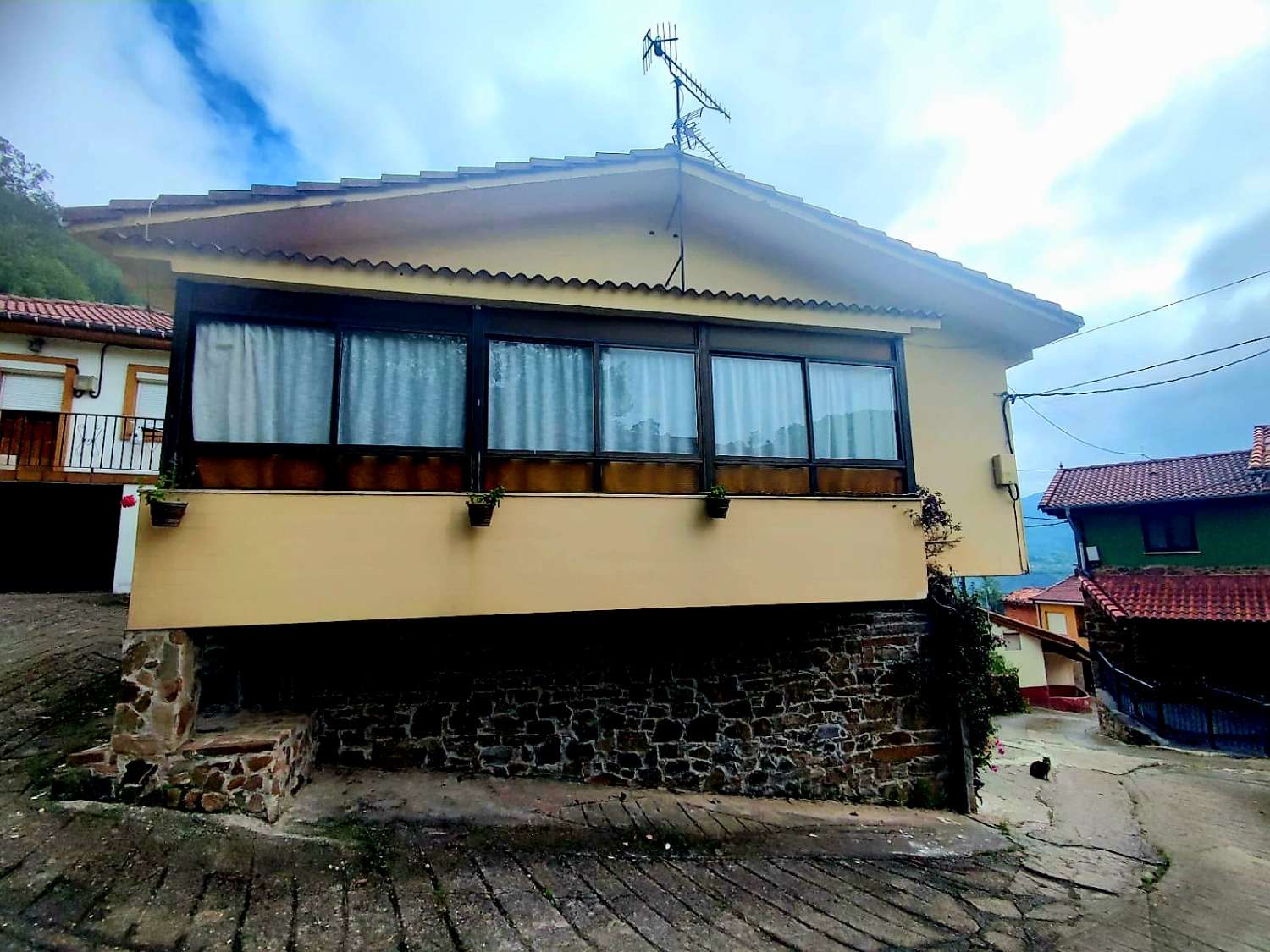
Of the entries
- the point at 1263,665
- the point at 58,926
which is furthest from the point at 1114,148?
the point at 58,926

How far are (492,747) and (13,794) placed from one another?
3.70 metres

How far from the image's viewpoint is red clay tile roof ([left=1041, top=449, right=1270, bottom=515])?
704 inches

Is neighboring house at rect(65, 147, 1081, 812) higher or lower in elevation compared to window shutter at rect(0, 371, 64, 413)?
lower

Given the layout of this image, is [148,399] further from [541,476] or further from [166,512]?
[541,476]

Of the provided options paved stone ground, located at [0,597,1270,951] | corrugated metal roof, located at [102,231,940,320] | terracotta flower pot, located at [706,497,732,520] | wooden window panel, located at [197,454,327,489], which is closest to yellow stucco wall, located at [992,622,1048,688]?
paved stone ground, located at [0,597,1270,951]

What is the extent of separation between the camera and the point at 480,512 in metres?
5.07

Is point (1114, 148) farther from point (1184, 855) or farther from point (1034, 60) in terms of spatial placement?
point (1184, 855)

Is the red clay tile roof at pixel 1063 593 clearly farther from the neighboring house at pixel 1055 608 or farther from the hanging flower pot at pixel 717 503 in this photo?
the hanging flower pot at pixel 717 503

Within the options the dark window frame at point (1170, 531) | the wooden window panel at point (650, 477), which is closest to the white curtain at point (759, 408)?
the wooden window panel at point (650, 477)

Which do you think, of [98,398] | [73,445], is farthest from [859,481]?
[98,398]

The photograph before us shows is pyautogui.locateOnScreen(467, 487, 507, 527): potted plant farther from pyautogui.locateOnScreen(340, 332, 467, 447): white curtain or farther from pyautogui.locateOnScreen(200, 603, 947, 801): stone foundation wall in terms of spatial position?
pyautogui.locateOnScreen(200, 603, 947, 801): stone foundation wall

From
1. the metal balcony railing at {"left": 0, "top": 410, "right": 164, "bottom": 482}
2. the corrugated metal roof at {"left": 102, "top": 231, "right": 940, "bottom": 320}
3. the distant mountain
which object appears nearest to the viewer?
the corrugated metal roof at {"left": 102, "top": 231, "right": 940, "bottom": 320}

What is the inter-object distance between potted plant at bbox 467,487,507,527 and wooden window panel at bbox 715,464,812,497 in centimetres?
223

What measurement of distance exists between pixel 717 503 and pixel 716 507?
48 millimetres
